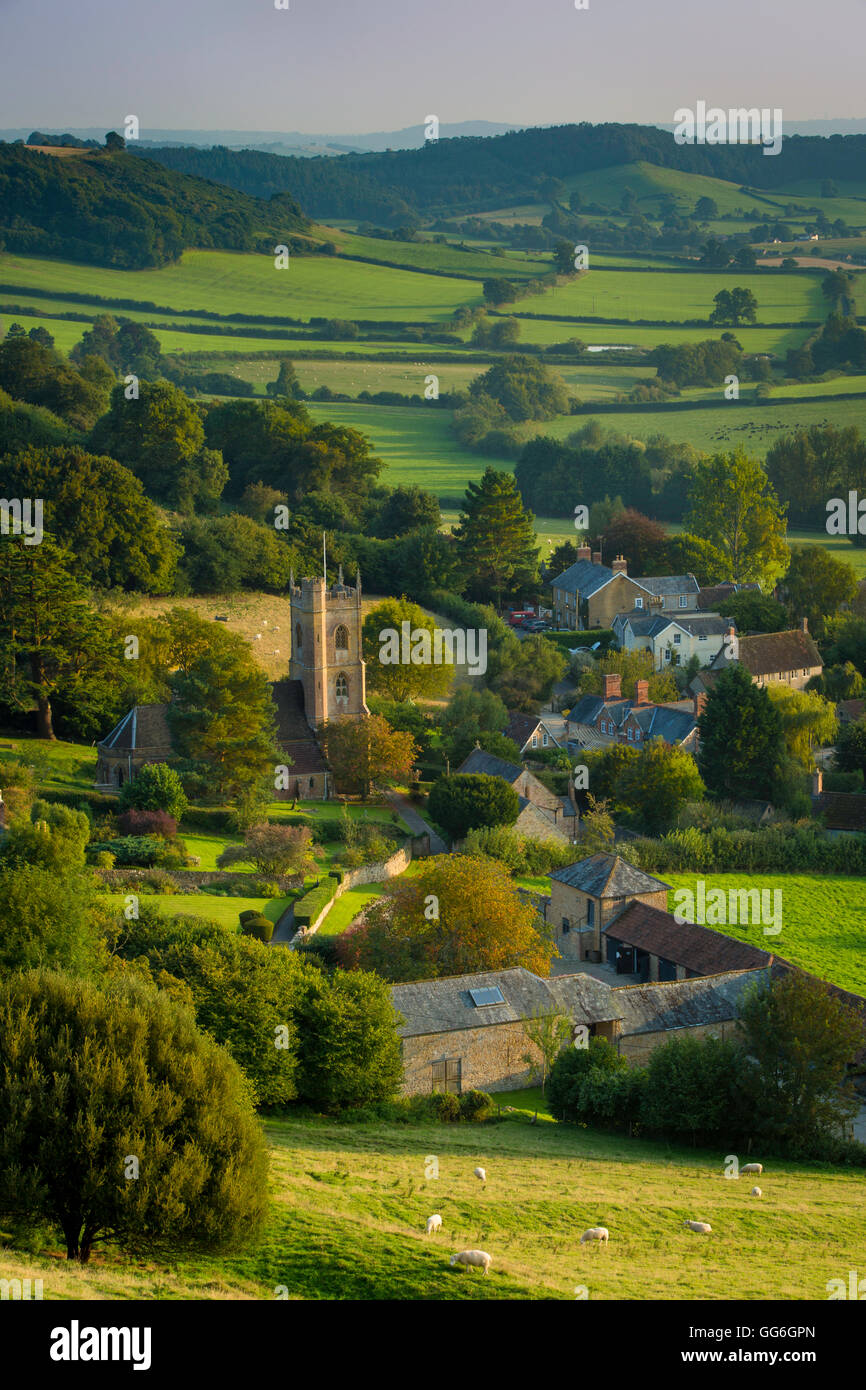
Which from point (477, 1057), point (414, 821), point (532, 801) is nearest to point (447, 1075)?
point (477, 1057)

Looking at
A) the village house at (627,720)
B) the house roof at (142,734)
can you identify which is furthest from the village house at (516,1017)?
the village house at (627,720)

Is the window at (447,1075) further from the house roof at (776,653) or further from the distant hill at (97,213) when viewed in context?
the distant hill at (97,213)

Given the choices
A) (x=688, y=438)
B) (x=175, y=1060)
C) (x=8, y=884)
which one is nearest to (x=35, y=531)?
(x=8, y=884)

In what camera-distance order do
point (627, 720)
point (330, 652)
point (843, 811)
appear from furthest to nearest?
1. point (627, 720)
2. point (330, 652)
3. point (843, 811)

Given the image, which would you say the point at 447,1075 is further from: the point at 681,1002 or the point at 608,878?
the point at 608,878

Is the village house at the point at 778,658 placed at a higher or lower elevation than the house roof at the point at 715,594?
lower

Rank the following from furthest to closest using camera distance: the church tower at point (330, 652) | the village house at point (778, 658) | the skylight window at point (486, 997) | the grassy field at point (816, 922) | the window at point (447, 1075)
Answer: the village house at point (778, 658) < the church tower at point (330, 652) < the grassy field at point (816, 922) < the skylight window at point (486, 997) < the window at point (447, 1075)
